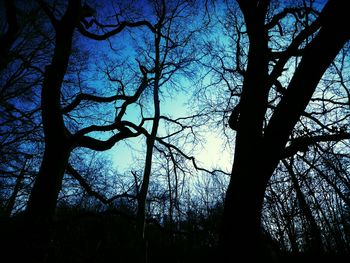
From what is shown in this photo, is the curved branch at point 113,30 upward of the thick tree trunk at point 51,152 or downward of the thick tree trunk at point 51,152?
upward

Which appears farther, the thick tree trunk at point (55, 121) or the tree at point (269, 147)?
the thick tree trunk at point (55, 121)

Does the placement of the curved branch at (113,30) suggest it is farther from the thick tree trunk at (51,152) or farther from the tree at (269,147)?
the tree at (269,147)

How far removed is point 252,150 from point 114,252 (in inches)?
339

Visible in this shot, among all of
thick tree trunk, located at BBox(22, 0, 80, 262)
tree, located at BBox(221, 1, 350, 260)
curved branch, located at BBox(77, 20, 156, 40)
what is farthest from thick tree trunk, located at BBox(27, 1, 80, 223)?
tree, located at BBox(221, 1, 350, 260)

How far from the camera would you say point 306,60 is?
2160 millimetres

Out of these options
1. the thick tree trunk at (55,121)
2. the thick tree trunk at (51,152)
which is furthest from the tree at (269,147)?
the thick tree trunk at (55,121)

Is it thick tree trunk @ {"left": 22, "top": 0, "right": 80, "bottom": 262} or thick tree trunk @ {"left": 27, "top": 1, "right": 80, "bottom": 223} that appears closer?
thick tree trunk @ {"left": 22, "top": 0, "right": 80, "bottom": 262}

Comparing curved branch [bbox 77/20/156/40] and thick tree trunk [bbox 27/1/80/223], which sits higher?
curved branch [bbox 77/20/156/40]

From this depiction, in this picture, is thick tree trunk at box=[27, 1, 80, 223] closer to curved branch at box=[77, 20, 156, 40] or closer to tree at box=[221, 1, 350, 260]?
curved branch at box=[77, 20, 156, 40]

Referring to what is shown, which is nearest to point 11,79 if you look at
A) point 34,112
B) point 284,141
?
point 34,112

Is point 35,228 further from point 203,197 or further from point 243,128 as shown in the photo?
point 203,197

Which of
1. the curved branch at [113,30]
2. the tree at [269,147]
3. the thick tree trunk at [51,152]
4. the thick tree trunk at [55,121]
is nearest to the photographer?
the tree at [269,147]

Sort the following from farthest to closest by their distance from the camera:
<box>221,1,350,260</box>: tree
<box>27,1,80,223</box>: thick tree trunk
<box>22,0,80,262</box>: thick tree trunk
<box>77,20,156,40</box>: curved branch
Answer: <box>77,20,156,40</box>: curved branch, <box>27,1,80,223</box>: thick tree trunk, <box>22,0,80,262</box>: thick tree trunk, <box>221,1,350,260</box>: tree

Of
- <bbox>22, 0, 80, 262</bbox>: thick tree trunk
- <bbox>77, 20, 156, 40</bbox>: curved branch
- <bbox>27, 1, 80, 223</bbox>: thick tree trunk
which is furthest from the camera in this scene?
<bbox>77, 20, 156, 40</bbox>: curved branch
